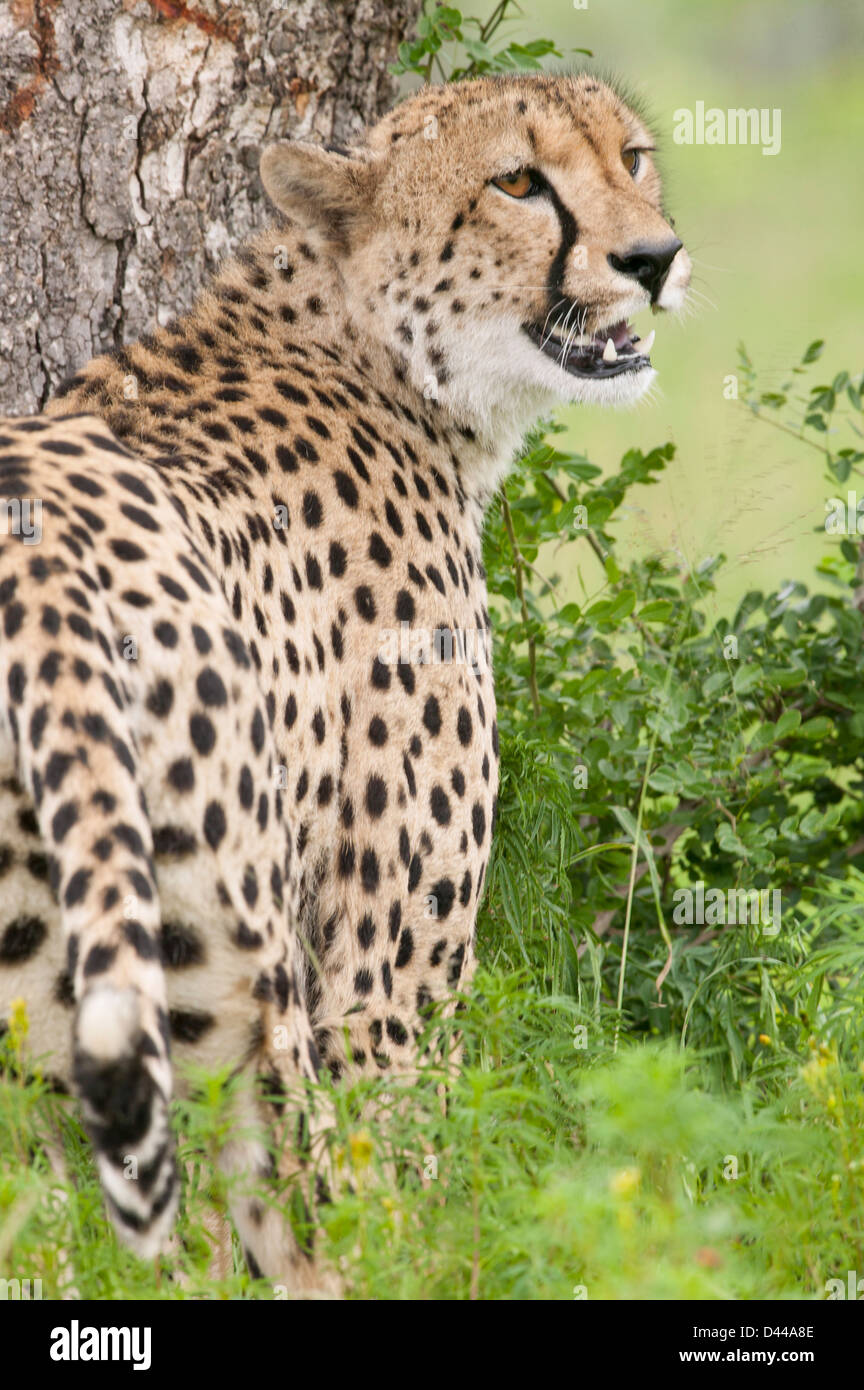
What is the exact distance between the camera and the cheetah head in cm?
300

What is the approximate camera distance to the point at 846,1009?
3340mm

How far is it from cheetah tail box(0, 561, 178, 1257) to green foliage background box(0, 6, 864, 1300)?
0.13 meters

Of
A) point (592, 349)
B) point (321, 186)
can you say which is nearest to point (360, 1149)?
point (592, 349)

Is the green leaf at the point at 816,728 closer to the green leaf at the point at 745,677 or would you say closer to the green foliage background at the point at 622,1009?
the green foliage background at the point at 622,1009

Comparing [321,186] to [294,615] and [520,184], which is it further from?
[294,615]

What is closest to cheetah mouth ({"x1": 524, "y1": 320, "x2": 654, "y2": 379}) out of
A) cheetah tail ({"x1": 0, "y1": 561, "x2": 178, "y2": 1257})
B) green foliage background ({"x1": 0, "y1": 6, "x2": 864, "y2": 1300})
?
green foliage background ({"x1": 0, "y1": 6, "x2": 864, "y2": 1300})

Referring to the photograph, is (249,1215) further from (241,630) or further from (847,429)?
(847,429)

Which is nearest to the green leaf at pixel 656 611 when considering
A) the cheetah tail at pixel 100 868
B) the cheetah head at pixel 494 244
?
the cheetah head at pixel 494 244

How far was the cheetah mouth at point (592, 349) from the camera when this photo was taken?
3037 millimetres

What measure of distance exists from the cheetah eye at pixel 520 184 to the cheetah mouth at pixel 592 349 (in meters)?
0.26

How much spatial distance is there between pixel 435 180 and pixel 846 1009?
1.83m

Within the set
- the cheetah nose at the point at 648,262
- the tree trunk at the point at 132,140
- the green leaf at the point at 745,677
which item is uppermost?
the tree trunk at the point at 132,140

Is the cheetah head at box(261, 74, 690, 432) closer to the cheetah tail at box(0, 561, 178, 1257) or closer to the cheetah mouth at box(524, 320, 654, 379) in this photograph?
the cheetah mouth at box(524, 320, 654, 379)

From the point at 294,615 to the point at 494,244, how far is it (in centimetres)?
87
